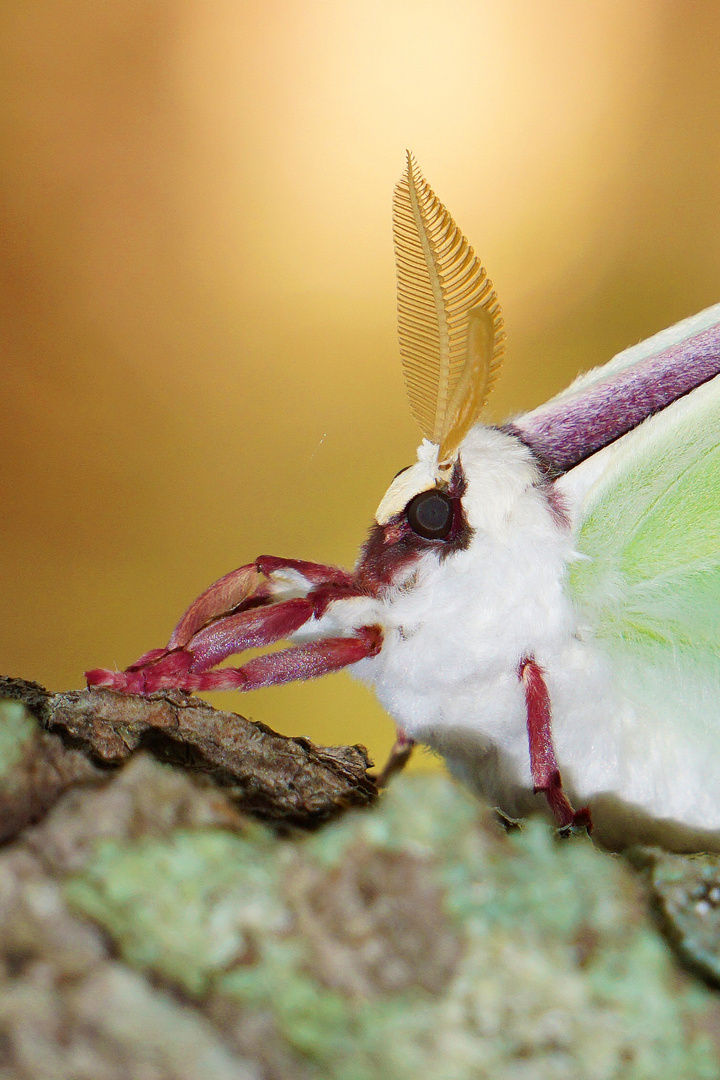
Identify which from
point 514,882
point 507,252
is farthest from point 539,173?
point 514,882

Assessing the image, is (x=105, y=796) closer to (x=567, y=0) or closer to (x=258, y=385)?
(x=258, y=385)

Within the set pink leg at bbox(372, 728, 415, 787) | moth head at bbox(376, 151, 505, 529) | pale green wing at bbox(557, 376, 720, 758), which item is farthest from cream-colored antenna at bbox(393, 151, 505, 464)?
pink leg at bbox(372, 728, 415, 787)

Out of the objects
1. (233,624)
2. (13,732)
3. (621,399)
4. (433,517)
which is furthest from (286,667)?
(621,399)

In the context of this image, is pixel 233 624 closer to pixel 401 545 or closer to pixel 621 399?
pixel 401 545

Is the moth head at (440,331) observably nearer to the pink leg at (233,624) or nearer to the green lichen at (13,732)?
the pink leg at (233,624)

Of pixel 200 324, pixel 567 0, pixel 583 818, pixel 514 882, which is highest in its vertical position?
Answer: pixel 567 0

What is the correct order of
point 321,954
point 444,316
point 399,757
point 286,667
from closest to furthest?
point 321,954
point 286,667
point 444,316
point 399,757
